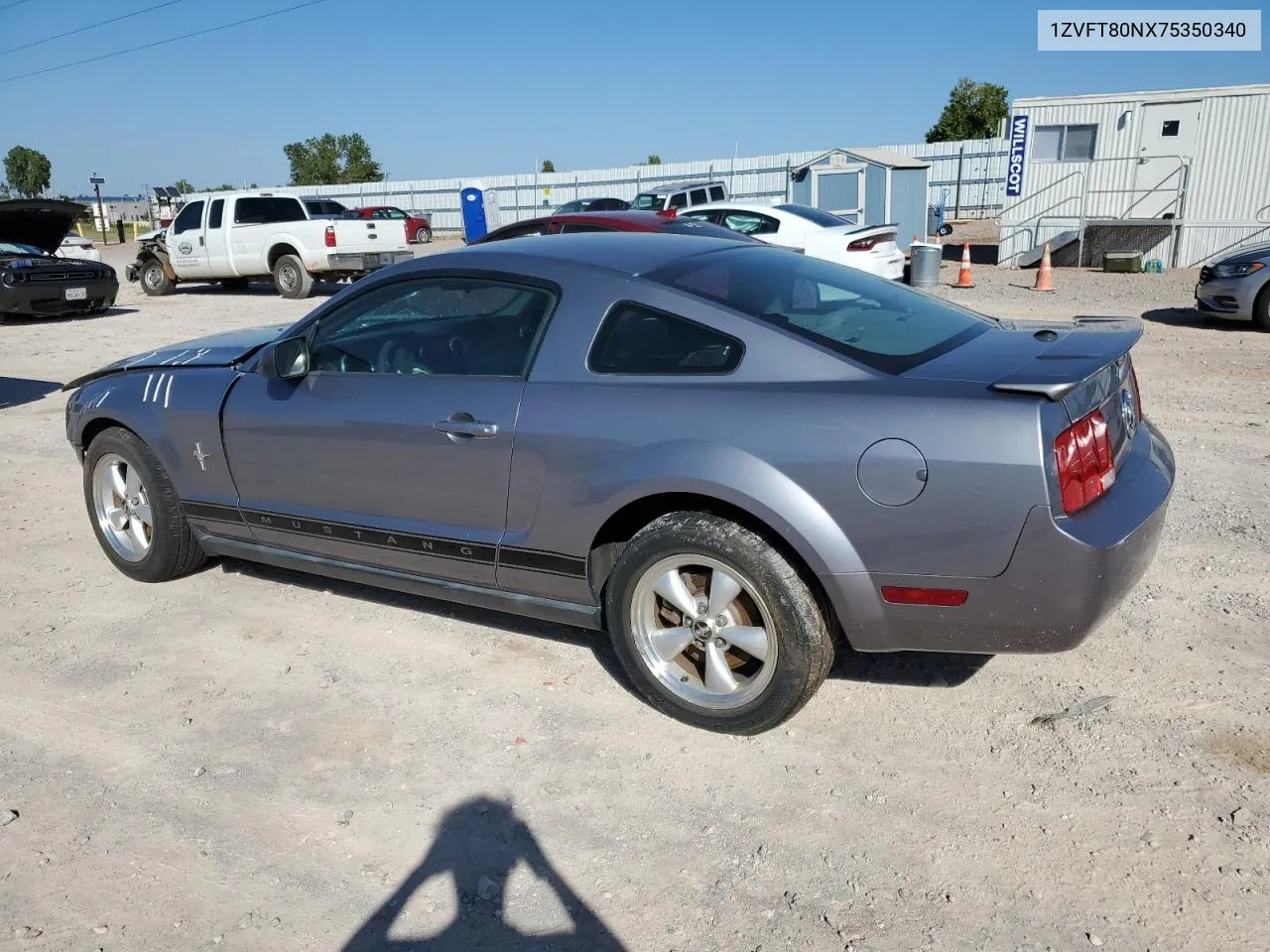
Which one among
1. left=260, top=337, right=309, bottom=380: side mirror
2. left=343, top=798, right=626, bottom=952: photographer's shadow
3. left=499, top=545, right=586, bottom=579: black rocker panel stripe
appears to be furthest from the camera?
left=260, top=337, right=309, bottom=380: side mirror

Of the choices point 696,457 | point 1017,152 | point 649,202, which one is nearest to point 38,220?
point 649,202

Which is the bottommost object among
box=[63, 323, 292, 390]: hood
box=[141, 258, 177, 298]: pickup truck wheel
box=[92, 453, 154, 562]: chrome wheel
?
box=[141, 258, 177, 298]: pickup truck wheel

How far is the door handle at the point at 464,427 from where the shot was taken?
3510mm

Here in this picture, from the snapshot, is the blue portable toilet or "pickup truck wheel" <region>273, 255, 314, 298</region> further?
the blue portable toilet

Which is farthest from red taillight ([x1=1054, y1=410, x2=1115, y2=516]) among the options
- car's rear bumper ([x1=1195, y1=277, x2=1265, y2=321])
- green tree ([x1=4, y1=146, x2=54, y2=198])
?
green tree ([x1=4, y1=146, x2=54, y2=198])

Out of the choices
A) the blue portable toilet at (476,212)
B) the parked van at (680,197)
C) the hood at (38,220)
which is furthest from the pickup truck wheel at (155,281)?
the parked van at (680,197)

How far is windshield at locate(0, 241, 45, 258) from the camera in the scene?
15.3 metres

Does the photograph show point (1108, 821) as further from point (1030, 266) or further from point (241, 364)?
point (1030, 266)

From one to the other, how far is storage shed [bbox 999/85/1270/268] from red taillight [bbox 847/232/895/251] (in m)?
6.10

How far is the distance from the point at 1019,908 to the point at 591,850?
113cm

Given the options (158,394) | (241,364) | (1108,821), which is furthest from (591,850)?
(158,394)

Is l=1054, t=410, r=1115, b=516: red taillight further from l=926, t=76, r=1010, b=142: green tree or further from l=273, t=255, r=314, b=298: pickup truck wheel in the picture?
l=926, t=76, r=1010, b=142: green tree

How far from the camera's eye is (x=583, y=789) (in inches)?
122

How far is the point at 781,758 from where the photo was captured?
126 inches
